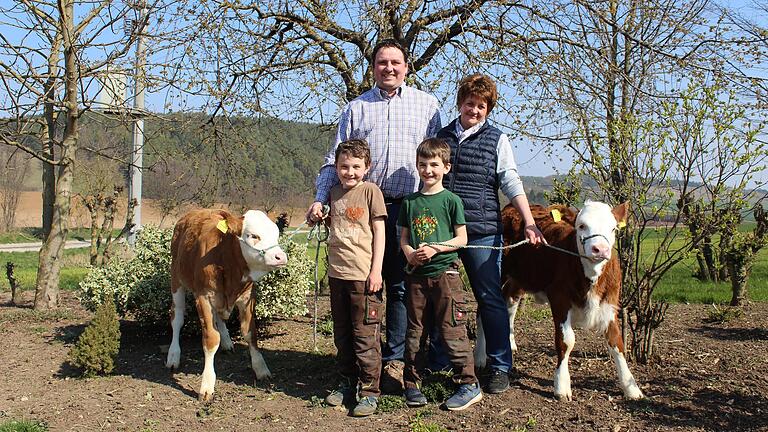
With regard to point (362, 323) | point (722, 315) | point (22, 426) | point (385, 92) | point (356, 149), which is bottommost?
point (22, 426)

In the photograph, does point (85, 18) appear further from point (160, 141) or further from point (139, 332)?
point (139, 332)

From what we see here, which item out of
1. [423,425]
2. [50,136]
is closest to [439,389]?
[423,425]

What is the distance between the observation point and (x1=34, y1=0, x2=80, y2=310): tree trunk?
27.8ft

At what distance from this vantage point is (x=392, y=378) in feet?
17.2

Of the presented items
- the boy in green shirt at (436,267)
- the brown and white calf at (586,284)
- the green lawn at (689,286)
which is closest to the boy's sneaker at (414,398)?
the boy in green shirt at (436,267)

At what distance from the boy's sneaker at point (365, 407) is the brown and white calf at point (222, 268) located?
1.19 m

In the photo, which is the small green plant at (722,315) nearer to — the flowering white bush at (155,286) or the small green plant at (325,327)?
the small green plant at (325,327)

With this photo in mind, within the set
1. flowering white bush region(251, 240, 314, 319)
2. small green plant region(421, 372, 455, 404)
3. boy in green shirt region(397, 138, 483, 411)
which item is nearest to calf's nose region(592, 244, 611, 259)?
boy in green shirt region(397, 138, 483, 411)

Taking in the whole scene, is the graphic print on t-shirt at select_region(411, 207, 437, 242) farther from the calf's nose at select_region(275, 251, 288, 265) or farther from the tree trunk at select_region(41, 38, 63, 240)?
the tree trunk at select_region(41, 38, 63, 240)

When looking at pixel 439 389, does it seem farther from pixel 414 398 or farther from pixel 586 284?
pixel 586 284

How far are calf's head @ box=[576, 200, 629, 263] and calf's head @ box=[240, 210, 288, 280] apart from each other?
2.19 m

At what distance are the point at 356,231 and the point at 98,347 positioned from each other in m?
2.66

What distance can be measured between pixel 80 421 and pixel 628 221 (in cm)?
435

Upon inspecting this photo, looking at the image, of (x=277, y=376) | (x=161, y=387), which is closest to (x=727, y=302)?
(x=277, y=376)
